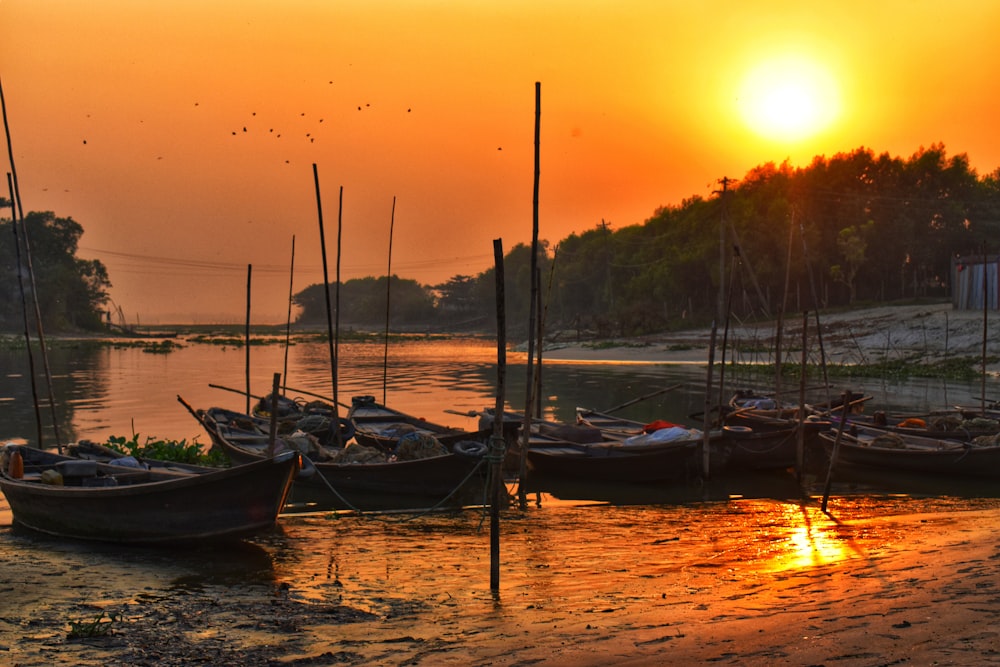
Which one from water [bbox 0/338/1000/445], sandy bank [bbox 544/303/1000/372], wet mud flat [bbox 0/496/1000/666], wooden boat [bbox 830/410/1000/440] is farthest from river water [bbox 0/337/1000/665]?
sandy bank [bbox 544/303/1000/372]

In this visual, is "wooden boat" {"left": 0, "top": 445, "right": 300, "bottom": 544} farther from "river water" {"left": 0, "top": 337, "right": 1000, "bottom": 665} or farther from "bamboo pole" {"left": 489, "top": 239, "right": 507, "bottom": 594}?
"bamboo pole" {"left": 489, "top": 239, "right": 507, "bottom": 594}

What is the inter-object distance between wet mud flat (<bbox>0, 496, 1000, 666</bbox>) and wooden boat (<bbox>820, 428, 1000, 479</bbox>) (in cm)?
250

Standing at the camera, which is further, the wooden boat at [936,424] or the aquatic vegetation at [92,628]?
the wooden boat at [936,424]

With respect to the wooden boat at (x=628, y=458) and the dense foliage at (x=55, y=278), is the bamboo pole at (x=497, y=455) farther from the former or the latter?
the dense foliage at (x=55, y=278)

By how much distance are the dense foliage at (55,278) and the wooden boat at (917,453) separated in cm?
8552

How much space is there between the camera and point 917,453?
14.8 metres

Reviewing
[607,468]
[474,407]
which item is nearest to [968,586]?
[607,468]

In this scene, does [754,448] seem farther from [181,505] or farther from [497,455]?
[181,505]

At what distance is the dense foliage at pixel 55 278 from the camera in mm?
88625

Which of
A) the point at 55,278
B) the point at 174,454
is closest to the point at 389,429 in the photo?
the point at 174,454

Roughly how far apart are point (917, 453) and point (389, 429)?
30.8ft

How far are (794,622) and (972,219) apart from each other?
61574mm

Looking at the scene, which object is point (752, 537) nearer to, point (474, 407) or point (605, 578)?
point (605, 578)

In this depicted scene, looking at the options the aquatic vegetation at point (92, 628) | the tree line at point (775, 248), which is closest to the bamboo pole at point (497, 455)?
the aquatic vegetation at point (92, 628)
